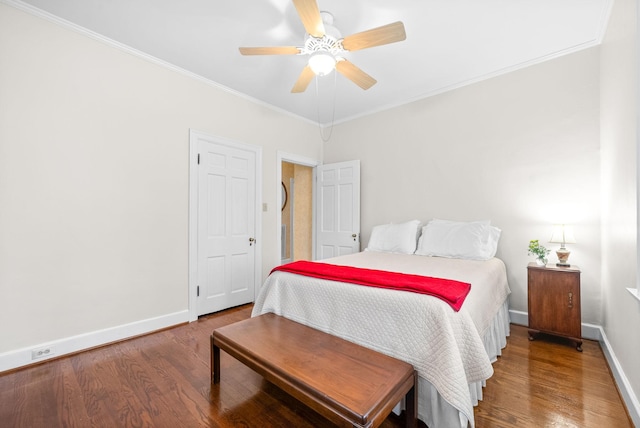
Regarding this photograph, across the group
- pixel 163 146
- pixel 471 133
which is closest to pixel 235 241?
pixel 163 146

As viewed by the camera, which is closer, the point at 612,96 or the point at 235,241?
the point at 612,96

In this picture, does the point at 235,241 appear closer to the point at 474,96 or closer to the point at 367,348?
the point at 367,348

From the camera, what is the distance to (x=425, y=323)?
4.91 ft

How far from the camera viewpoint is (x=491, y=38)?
2502 mm

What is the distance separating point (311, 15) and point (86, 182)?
228cm

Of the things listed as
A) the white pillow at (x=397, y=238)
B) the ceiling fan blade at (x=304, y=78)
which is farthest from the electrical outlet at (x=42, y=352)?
the white pillow at (x=397, y=238)

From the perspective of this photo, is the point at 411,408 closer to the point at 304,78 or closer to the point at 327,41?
the point at 327,41

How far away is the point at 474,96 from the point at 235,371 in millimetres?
3689

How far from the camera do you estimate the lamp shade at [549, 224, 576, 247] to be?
2.53 m

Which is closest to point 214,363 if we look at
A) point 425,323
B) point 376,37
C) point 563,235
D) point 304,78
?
point 425,323

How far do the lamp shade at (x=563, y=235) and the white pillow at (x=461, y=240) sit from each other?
1.55 ft

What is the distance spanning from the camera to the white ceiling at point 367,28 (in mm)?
2119

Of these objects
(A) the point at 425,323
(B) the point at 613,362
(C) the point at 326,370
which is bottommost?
(B) the point at 613,362

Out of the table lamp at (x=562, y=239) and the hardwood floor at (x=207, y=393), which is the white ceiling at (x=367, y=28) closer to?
the table lamp at (x=562, y=239)
